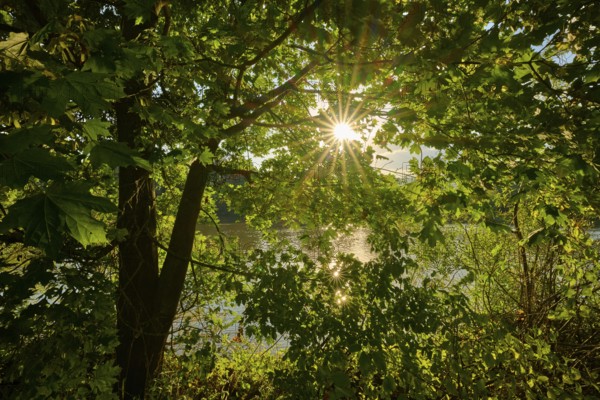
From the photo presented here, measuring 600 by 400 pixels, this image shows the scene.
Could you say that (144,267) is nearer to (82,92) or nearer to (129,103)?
(129,103)

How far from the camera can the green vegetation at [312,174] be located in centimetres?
212

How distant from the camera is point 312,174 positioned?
5602mm

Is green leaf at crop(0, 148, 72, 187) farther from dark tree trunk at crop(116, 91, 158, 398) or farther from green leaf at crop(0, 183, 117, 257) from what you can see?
dark tree trunk at crop(116, 91, 158, 398)

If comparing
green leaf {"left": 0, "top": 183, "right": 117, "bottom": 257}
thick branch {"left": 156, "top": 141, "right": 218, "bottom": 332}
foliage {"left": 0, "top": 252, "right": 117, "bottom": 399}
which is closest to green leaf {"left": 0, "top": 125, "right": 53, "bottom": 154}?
green leaf {"left": 0, "top": 183, "right": 117, "bottom": 257}

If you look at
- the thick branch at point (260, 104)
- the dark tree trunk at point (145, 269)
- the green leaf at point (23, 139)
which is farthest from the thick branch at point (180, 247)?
the green leaf at point (23, 139)

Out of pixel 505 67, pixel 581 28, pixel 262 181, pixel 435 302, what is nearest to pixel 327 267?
pixel 435 302

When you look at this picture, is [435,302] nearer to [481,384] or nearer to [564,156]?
[481,384]

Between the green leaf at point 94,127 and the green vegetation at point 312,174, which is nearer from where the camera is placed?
the green leaf at point 94,127

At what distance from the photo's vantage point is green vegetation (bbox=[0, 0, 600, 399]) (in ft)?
6.96

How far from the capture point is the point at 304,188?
5918 mm

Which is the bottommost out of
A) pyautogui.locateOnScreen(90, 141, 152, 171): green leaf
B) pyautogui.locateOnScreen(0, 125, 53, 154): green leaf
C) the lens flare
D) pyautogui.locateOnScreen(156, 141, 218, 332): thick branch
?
pyautogui.locateOnScreen(0, 125, 53, 154): green leaf

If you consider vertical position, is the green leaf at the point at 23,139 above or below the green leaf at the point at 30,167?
above

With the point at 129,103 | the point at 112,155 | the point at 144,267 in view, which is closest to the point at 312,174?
the point at 129,103

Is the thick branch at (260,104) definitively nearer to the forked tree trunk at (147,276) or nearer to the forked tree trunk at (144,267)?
the forked tree trunk at (144,267)
